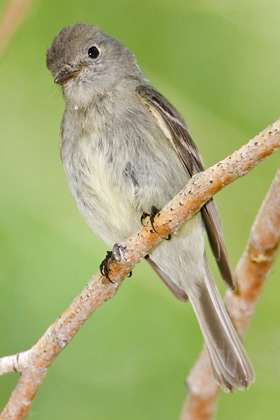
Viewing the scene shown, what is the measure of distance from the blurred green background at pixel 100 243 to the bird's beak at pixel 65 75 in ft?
0.96

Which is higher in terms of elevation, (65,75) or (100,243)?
(65,75)

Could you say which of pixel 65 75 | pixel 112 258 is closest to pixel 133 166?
pixel 112 258

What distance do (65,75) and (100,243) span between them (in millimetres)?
1045

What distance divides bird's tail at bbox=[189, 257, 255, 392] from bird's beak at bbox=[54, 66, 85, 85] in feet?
3.90

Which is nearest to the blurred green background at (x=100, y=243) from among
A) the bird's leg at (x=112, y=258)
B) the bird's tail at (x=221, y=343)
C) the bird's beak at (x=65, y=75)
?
the bird's tail at (x=221, y=343)

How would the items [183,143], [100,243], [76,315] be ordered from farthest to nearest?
[100,243], [183,143], [76,315]

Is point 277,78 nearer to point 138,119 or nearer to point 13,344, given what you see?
point 138,119

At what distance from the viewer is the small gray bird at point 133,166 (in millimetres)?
3273

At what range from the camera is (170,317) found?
156 inches

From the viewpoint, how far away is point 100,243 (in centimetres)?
412

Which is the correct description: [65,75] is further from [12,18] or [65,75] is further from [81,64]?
[12,18]

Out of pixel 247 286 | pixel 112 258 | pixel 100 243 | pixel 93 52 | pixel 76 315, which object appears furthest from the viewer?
pixel 100 243

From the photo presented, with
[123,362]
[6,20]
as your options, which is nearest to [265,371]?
[123,362]

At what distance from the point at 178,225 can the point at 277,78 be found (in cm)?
137
